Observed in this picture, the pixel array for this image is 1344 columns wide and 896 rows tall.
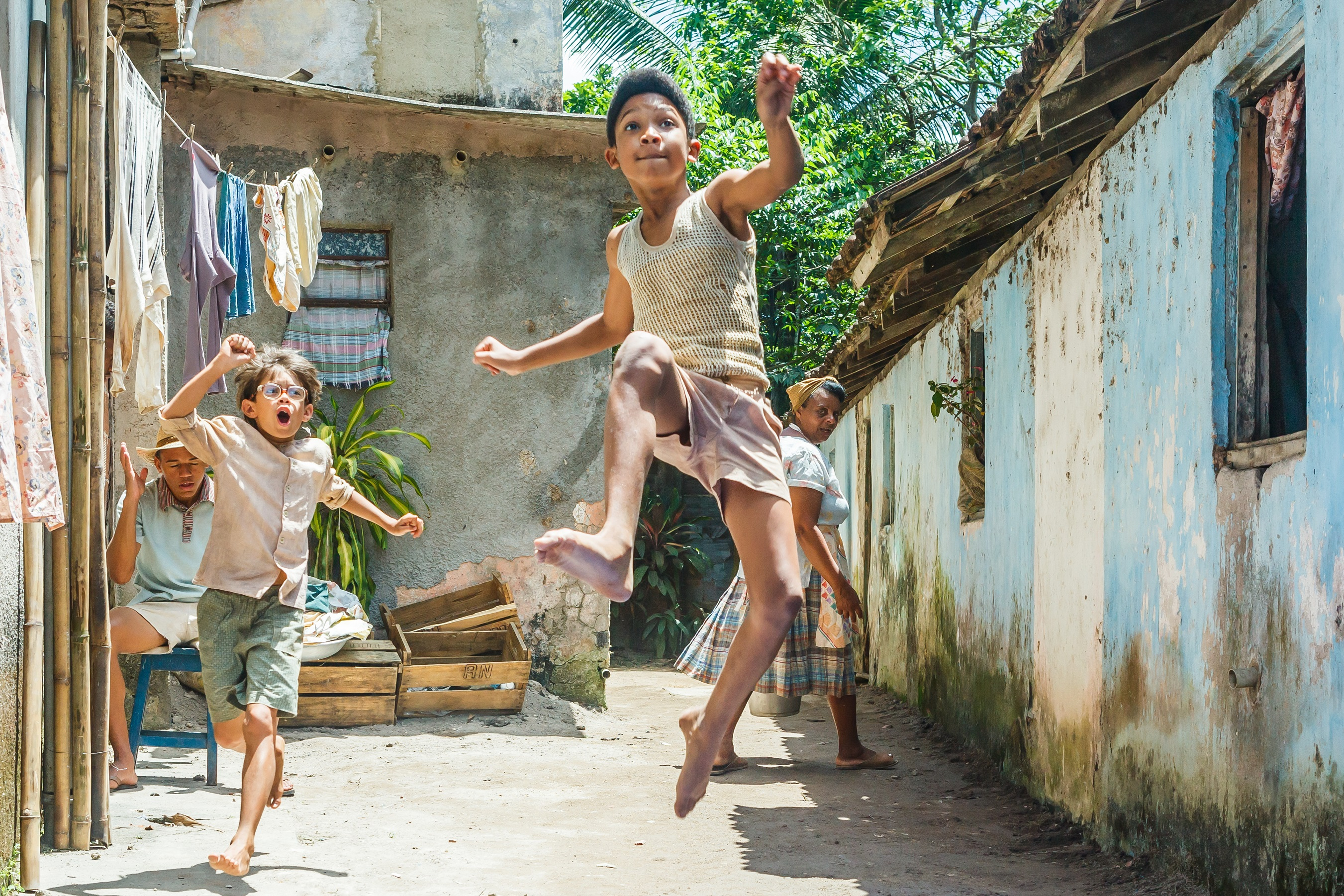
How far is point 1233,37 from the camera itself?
415 cm

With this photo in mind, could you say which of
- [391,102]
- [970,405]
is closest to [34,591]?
[391,102]

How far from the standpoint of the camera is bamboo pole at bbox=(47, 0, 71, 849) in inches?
183

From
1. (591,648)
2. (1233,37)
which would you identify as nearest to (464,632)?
(591,648)

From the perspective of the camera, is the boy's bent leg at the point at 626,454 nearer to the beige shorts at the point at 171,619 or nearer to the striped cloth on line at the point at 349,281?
the beige shorts at the point at 171,619

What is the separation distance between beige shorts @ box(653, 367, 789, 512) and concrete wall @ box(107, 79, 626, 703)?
5933mm

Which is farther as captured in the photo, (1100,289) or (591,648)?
(591,648)

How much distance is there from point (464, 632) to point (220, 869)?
443 centimetres

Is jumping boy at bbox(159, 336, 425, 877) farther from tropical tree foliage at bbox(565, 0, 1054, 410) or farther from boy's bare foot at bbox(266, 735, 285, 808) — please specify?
tropical tree foliage at bbox(565, 0, 1054, 410)

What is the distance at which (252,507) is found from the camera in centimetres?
487

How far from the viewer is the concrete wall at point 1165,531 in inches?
139

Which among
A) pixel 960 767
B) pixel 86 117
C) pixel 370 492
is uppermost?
pixel 86 117

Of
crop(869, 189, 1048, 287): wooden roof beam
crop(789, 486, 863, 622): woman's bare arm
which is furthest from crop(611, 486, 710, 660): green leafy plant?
crop(789, 486, 863, 622): woman's bare arm

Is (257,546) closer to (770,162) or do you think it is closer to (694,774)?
(694,774)

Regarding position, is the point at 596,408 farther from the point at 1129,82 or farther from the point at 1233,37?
the point at 1233,37
